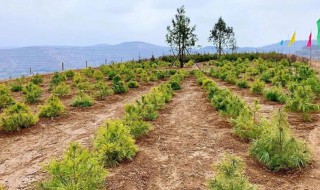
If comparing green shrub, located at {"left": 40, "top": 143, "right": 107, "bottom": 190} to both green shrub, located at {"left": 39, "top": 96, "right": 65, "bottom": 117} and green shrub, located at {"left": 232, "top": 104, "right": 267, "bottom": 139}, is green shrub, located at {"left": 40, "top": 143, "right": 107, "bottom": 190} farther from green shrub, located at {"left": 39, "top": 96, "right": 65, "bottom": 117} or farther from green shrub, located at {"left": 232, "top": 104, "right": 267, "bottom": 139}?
green shrub, located at {"left": 39, "top": 96, "right": 65, "bottom": 117}

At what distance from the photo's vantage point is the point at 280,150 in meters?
7.24

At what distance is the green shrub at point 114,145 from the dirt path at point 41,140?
132 centimetres

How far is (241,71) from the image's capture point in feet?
84.9

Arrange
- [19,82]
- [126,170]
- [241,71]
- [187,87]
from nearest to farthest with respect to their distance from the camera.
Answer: [126,170]
[187,87]
[19,82]
[241,71]

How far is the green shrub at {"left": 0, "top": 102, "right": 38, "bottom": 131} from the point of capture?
10.6 metres

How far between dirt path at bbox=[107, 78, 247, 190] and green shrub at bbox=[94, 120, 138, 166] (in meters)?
0.22

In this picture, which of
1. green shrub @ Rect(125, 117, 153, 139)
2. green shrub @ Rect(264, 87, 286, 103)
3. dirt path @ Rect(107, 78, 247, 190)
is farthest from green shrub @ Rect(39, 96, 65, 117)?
green shrub @ Rect(264, 87, 286, 103)

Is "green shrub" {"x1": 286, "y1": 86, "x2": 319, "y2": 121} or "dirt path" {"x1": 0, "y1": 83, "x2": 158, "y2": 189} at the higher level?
"green shrub" {"x1": 286, "y1": 86, "x2": 319, "y2": 121}

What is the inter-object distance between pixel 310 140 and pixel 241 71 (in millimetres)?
17574

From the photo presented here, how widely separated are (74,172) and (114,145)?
2.17m

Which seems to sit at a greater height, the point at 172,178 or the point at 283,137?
the point at 283,137

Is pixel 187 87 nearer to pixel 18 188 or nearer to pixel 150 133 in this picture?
pixel 150 133

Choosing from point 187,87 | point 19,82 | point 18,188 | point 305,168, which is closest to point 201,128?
point 305,168

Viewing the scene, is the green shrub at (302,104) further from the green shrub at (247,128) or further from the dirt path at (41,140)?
the dirt path at (41,140)
